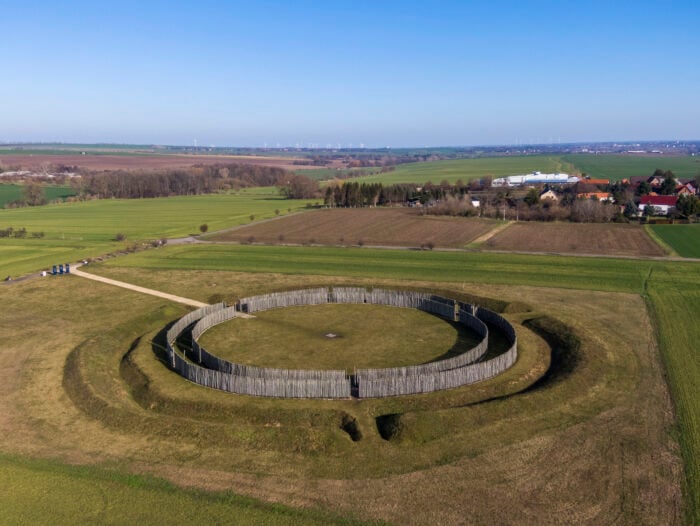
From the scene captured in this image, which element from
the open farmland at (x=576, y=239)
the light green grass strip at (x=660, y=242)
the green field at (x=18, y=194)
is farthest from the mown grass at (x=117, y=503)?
the green field at (x=18, y=194)

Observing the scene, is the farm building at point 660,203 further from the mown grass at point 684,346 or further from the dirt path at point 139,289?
the dirt path at point 139,289

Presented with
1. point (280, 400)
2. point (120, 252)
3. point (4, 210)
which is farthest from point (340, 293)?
point (4, 210)

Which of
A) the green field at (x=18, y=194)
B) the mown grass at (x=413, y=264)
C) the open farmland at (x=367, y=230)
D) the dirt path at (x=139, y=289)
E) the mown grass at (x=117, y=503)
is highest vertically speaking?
the green field at (x=18, y=194)

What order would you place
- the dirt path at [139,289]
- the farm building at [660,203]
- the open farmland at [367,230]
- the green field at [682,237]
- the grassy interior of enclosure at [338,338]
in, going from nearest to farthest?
1. the grassy interior of enclosure at [338,338]
2. the dirt path at [139,289]
3. the green field at [682,237]
4. the open farmland at [367,230]
5. the farm building at [660,203]

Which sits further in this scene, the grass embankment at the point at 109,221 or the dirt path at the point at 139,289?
the grass embankment at the point at 109,221

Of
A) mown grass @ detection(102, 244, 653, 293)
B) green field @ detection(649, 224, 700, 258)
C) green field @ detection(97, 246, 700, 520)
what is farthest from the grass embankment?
green field @ detection(649, 224, 700, 258)

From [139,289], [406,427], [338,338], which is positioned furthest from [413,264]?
[406,427]

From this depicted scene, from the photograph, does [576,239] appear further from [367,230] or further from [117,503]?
[117,503]
